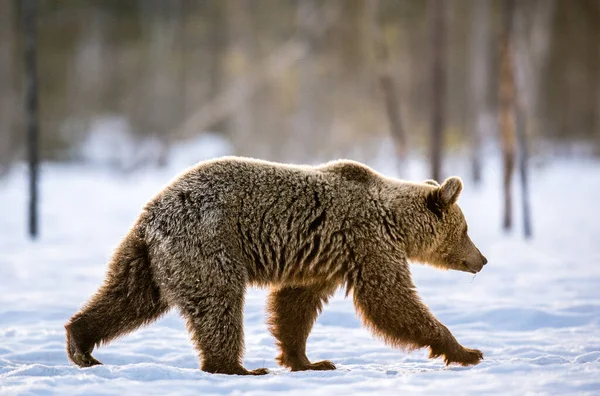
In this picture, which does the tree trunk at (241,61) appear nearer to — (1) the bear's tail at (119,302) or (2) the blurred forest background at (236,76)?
(2) the blurred forest background at (236,76)

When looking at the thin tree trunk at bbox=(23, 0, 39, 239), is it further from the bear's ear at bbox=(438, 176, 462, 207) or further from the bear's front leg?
the bear's front leg

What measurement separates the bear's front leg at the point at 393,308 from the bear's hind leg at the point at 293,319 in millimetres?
568

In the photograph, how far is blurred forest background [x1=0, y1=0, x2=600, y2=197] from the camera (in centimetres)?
3269

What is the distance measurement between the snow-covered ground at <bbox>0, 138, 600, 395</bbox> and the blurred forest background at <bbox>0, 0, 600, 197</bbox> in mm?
17452

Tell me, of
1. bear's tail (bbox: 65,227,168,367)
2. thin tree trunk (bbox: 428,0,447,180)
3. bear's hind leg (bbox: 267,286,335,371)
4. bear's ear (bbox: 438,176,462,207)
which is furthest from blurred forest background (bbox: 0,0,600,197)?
bear's tail (bbox: 65,227,168,367)

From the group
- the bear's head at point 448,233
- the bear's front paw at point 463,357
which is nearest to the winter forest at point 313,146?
the bear's front paw at point 463,357

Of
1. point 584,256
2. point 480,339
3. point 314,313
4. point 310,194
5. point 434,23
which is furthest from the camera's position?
point 434,23

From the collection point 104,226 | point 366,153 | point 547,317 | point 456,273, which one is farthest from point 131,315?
point 366,153

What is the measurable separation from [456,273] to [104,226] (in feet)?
25.6

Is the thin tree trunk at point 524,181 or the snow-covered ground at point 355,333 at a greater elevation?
the thin tree trunk at point 524,181

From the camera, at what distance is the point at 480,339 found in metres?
6.51

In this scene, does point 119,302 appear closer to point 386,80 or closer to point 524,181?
point 524,181

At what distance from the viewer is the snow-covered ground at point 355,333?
183 inches

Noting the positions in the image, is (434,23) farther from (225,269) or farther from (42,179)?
(42,179)
